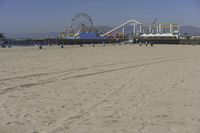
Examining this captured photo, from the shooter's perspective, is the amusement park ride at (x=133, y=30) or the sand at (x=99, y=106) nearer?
the sand at (x=99, y=106)

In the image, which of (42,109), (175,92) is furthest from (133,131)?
(175,92)

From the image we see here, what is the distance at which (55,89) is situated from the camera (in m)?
8.88

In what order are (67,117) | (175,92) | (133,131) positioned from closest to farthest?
(133,131), (67,117), (175,92)

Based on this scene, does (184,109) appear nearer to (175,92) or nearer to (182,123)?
(182,123)

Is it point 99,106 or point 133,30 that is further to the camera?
point 133,30

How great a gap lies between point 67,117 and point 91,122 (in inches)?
20.1

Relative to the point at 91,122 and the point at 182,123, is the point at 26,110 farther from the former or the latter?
the point at 182,123

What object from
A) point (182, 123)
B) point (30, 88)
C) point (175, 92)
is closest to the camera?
point (182, 123)

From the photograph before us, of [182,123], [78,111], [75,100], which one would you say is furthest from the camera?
[75,100]

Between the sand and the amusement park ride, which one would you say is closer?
the sand

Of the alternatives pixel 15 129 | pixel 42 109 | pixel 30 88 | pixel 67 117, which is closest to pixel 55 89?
pixel 30 88

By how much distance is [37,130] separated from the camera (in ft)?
16.4

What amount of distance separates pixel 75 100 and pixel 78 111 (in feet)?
3.57

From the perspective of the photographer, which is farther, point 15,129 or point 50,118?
point 50,118
